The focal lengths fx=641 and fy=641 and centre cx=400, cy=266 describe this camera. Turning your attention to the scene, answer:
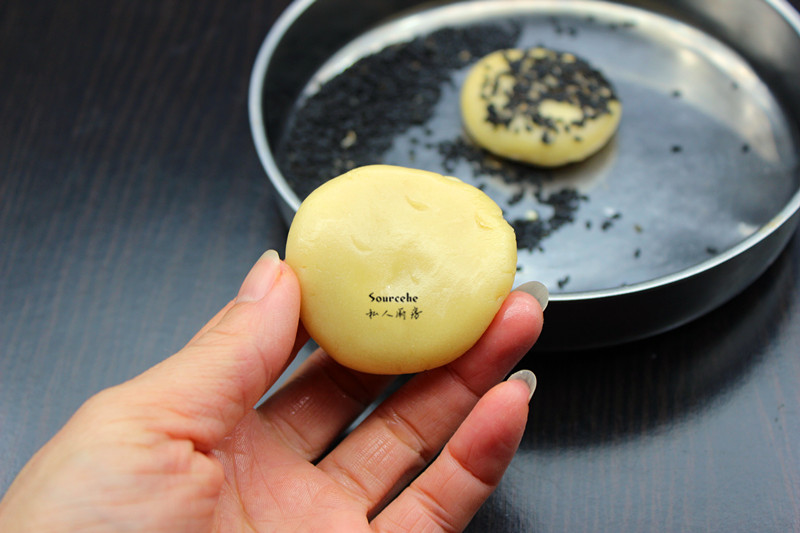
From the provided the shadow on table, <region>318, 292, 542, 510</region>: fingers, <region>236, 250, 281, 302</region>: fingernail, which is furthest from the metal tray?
<region>236, 250, 281, 302</region>: fingernail

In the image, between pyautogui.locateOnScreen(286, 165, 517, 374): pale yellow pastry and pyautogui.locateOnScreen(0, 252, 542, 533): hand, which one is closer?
pyautogui.locateOnScreen(0, 252, 542, 533): hand

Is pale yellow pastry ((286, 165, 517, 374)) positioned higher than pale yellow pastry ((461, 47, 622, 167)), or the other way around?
pale yellow pastry ((286, 165, 517, 374))

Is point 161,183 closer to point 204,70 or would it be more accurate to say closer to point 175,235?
point 175,235

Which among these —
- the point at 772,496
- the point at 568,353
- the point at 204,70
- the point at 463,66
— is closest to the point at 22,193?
the point at 204,70

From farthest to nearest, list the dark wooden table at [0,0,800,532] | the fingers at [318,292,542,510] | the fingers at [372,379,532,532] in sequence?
1. the dark wooden table at [0,0,800,532]
2. the fingers at [318,292,542,510]
3. the fingers at [372,379,532,532]

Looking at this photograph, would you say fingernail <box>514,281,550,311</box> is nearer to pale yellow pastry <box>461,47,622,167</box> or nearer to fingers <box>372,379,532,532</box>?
fingers <box>372,379,532,532</box>

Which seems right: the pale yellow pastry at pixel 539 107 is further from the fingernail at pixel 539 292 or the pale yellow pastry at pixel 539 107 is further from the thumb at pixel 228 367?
the thumb at pixel 228 367
